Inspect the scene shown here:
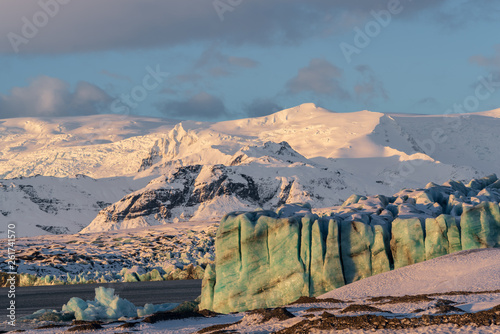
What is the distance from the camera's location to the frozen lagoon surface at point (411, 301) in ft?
89.5

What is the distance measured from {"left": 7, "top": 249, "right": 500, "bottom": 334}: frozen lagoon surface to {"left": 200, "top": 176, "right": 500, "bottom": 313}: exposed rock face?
4.53m

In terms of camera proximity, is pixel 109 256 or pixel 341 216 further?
pixel 109 256

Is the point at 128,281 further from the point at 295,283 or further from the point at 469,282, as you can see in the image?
the point at 469,282

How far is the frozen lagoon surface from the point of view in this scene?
2727 centimetres

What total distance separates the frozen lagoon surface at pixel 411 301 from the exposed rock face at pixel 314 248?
14.9 ft

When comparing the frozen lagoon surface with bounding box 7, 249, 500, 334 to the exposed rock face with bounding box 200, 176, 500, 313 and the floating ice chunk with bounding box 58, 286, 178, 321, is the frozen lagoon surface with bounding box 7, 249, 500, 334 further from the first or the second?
the floating ice chunk with bounding box 58, 286, 178, 321

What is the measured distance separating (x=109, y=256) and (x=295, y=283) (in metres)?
113

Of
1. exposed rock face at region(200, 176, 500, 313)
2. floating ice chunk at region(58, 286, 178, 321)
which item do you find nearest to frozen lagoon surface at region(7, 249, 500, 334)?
exposed rock face at region(200, 176, 500, 313)

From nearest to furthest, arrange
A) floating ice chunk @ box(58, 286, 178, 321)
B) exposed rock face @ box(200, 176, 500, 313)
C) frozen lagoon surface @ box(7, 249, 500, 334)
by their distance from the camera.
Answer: frozen lagoon surface @ box(7, 249, 500, 334) → exposed rock face @ box(200, 176, 500, 313) → floating ice chunk @ box(58, 286, 178, 321)

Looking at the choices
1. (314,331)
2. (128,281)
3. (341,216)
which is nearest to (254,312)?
(314,331)

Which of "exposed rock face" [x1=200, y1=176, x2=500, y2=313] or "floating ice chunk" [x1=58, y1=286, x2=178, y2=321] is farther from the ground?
"exposed rock face" [x1=200, y1=176, x2=500, y2=313]

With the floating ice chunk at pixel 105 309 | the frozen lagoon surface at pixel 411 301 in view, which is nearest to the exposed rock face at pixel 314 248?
the frozen lagoon surface at pixel 411 301

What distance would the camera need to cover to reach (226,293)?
1719 inches

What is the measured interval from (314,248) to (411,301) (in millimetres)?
13595
